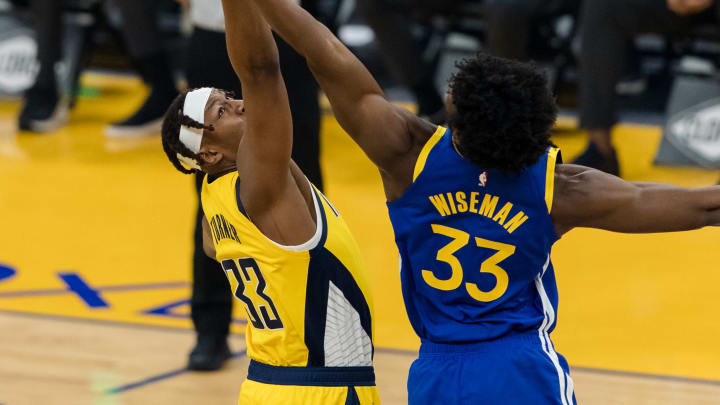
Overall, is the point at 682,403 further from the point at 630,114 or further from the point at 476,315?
the point at 630,114

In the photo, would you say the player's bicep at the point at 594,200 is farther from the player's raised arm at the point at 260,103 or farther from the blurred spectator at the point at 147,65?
the blurred spectator at the point at 147,65

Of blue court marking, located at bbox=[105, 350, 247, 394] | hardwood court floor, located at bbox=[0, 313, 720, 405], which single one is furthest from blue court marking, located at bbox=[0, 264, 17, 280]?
blue court marking, located at bbox=[105, 350, 247, 394]

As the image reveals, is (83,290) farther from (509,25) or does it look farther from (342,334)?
(509,25)

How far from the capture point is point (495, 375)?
2676mm

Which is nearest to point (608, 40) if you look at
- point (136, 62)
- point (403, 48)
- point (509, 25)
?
point (509, 25)

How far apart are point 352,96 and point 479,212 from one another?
376 millimetres

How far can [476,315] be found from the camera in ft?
8.90

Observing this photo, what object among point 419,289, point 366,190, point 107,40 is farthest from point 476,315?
point 107,40

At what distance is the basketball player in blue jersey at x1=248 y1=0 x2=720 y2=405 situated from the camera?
8.59ft

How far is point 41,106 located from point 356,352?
543 centimetres

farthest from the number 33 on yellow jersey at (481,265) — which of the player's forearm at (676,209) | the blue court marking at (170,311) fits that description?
the blue court marking at (170,311)

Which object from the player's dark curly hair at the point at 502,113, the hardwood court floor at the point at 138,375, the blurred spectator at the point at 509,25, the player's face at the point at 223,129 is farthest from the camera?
the blurred spectator at the point at 509,25

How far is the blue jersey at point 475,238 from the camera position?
2666mm

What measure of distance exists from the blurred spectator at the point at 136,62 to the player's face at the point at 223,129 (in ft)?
15.6
